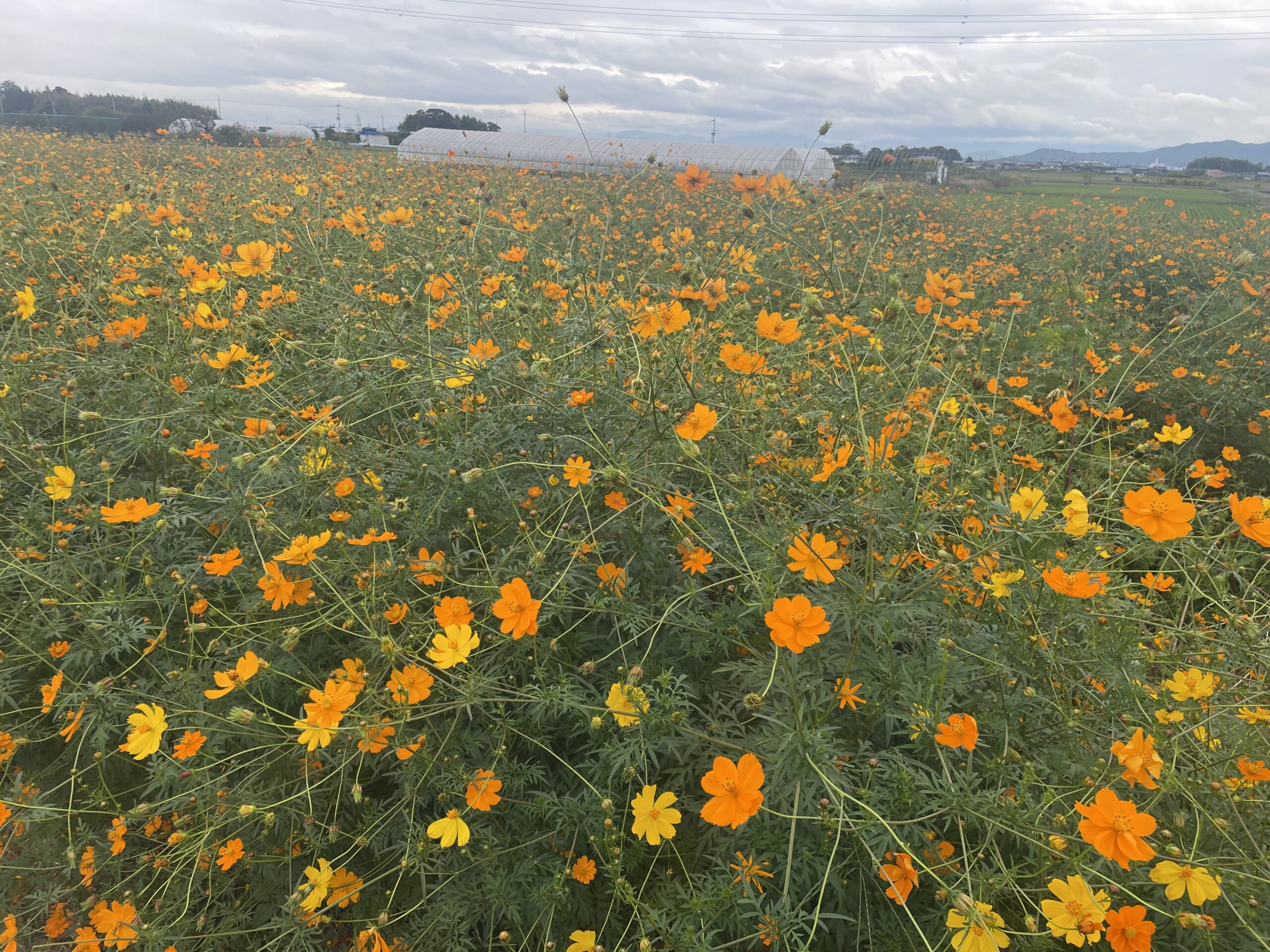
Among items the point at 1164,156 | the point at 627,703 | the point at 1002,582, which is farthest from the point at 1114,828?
the point at 1164,156

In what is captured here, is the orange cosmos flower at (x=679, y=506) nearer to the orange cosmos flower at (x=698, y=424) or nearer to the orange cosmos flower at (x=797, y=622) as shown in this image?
the orange cosmos flower at (x=698, y=424)

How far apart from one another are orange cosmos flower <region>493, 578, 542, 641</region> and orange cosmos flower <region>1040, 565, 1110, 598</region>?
3.28ft

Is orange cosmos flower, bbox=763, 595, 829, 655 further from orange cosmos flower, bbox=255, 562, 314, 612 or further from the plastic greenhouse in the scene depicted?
the plastic greenhouse

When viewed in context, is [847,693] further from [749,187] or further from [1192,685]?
[749,187]

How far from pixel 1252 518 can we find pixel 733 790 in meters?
1.09

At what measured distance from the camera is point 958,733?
1.19m

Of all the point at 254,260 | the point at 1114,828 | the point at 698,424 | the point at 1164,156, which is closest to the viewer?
the point at 1114,828

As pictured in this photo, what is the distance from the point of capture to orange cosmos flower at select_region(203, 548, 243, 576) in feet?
5.01

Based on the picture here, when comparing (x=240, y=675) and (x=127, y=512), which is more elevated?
(x=127, y=512)

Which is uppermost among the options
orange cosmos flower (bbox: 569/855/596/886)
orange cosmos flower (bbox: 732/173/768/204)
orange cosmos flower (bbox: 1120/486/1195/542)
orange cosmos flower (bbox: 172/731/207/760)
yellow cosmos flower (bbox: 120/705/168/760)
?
orange cosmos flower (bbox: 732/173/768/204)

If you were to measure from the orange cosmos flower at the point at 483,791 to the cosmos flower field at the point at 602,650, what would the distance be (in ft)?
0.18

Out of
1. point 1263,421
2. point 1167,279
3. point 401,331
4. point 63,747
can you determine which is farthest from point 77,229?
point 1167,279

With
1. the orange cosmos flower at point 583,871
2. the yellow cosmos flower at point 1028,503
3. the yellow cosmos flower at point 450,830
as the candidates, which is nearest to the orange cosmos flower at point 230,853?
the yellow cosmos flower at point 450,830

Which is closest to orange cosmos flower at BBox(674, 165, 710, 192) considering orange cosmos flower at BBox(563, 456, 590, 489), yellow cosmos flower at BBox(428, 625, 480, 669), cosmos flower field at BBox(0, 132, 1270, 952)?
cosmos flower field at BBox(0, 132, 1270, 952)
